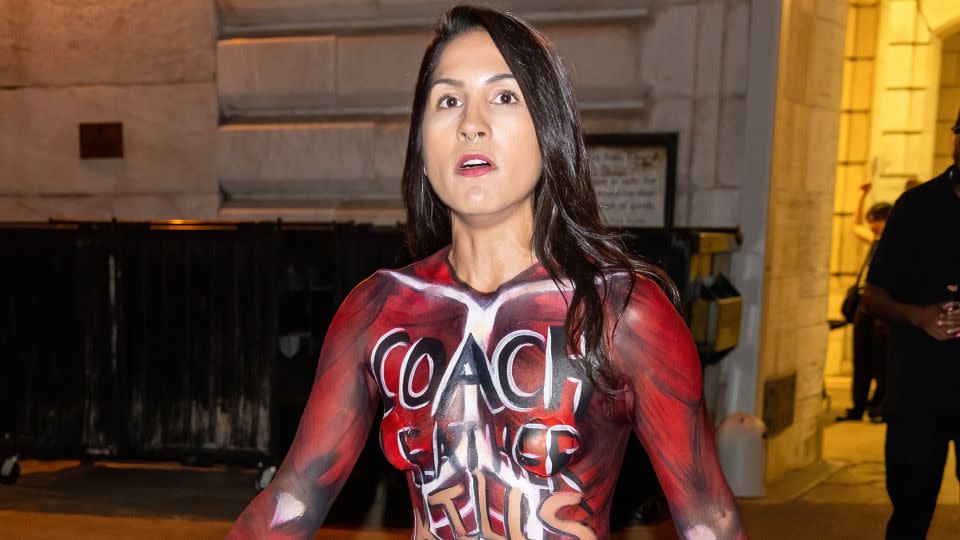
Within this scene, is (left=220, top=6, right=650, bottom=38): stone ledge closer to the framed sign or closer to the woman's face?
the framed sign

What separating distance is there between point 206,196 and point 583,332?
6036 millimetres

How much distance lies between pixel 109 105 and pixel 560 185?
644cm

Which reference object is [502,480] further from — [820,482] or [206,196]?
[206,196]

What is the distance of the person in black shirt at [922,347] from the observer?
3.55m

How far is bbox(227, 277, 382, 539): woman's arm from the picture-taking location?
1830 millimetres

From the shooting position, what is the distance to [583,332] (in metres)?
1.70

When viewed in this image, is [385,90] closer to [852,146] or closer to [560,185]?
[560,185]

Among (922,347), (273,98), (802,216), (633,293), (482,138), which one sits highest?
(273,98)

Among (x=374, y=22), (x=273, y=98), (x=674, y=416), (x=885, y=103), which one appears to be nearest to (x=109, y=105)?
(x=273, y=98)

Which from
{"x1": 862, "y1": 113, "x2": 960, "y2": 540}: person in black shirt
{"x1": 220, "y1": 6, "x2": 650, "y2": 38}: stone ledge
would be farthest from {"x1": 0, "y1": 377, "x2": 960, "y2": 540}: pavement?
{"x1": 220, "y1": 6, "x2": 650, "y2": 38}: stone ledge

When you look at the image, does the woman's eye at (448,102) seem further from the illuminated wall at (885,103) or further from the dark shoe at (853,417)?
the illuminated wall at (885,103)

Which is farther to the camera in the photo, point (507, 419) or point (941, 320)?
point (941, 320)

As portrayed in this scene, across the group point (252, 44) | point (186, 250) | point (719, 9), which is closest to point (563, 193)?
point (186, 250)

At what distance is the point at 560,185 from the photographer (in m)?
1.82
